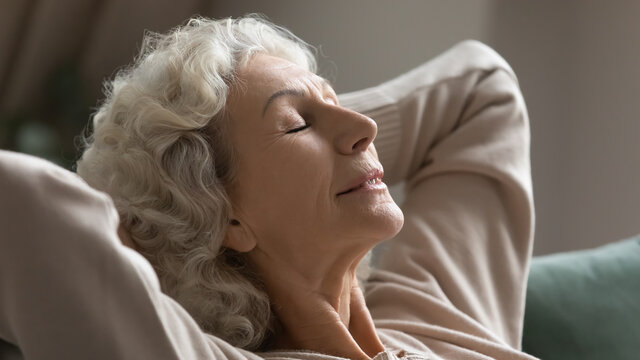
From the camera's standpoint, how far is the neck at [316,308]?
56.3 inches

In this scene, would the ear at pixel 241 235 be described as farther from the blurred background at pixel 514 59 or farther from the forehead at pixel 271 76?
the blurred background at pixel 514 59

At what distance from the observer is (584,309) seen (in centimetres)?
185

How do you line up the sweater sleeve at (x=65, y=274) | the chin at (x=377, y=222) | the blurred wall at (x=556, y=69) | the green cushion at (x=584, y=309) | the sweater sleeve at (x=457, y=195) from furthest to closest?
1. the blurred wall at (x=556, y=69)
2. the green cushion at (x=584, y=309)
3. the sweater sleeve at (x=457, y=195)
4. the chin at (x=377, y=222)
5. the sweater sleeve at (x=65, y=274)

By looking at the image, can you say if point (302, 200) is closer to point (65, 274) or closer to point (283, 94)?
point (283, 94)

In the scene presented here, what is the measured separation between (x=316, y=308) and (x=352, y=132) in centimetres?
27

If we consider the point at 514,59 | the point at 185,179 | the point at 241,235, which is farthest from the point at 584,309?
the point at 514,59

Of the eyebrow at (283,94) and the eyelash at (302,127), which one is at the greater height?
the eyebrow at (283,94)

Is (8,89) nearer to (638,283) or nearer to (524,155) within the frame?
(524,155)

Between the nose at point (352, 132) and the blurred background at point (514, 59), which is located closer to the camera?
the nose at point (352, 132)

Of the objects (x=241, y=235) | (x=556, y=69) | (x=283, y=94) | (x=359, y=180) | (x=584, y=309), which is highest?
(x=283, y=94)

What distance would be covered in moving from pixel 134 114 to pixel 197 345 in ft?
1.39

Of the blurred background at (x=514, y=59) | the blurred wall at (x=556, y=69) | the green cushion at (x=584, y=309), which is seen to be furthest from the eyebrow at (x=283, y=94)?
the blurred wall at (x=556, y=69)

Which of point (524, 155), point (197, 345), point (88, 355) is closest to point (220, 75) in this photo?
point (197, 345)

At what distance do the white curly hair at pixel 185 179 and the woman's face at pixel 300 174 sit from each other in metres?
0.04
